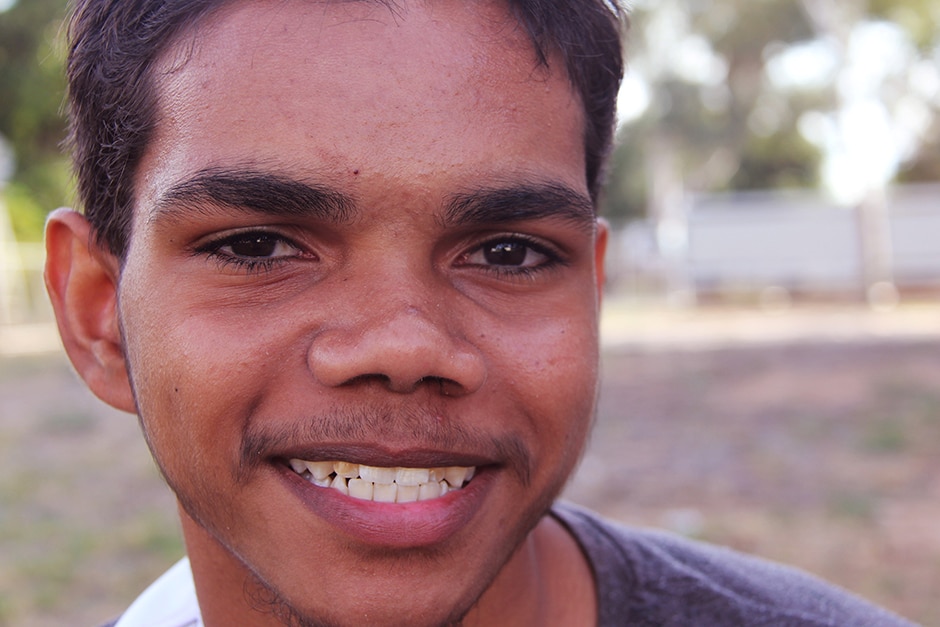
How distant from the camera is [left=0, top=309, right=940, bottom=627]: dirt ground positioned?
4.80 metres

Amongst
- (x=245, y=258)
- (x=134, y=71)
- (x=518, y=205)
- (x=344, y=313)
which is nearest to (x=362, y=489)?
(x=344, y=313)

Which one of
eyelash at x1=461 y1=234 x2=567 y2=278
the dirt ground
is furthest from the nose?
the dirt ground

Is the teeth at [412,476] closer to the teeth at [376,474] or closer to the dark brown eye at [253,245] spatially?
the teeth at [376,474]

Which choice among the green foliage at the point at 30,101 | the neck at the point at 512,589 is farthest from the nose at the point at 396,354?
the green foliage at the point at 30,101

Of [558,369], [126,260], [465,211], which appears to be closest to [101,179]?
[126,260]

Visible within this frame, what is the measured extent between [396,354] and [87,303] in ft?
2.45

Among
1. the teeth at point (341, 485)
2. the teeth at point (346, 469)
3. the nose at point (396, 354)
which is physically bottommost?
the teeth at point (341, 485)

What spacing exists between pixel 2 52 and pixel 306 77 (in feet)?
79.6

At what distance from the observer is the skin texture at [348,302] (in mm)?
1353

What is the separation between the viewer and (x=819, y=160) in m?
36.6

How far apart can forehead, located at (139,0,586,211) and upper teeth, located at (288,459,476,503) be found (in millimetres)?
457

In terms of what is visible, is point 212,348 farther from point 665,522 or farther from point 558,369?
point 665,522

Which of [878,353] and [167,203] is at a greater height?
[878,353]

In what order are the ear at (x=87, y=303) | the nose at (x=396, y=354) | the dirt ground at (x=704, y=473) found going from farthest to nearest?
1. the dirt ground at (x=704, y=473)
2. the ear at (x=87, y=303)
3. the nose at (x=396, y=354)
